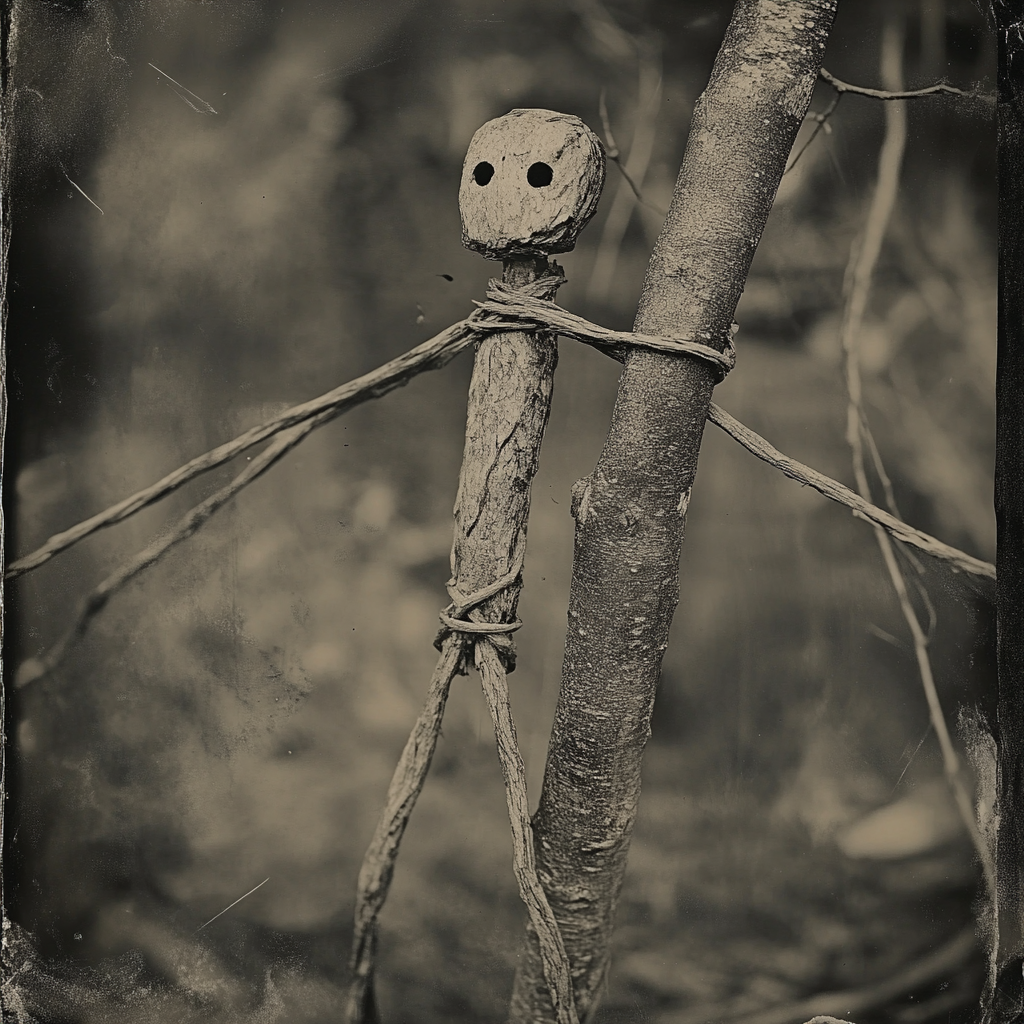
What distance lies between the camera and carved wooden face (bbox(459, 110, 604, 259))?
0.68m

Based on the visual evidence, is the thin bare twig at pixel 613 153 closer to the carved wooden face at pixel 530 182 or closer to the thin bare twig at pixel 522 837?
the carved wooden face at pixel 530 182

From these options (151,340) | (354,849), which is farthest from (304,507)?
(354,849)

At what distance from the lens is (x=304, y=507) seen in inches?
31.4

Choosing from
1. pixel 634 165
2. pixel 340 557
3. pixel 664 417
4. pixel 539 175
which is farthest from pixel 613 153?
pixel 340 557

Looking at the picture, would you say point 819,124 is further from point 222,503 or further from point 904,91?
Result: point 222,503

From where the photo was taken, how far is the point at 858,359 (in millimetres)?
816

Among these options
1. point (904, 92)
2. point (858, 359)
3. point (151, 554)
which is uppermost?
point (904, 92)

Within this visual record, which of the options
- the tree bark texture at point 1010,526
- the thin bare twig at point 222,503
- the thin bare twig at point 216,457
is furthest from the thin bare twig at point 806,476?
the thin bare twig at point 216,457

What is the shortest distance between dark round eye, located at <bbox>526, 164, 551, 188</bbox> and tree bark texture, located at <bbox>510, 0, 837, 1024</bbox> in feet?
0.31

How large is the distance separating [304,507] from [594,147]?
371 mm

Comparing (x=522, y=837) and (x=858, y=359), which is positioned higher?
(x=858, y=359)

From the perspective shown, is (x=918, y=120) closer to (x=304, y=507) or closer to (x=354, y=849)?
(x=304, y=507)

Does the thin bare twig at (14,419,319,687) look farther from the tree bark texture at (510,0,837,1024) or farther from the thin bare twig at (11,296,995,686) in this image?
the tree bark texture at (510,0,837,1024)

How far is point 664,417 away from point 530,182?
0.20m
